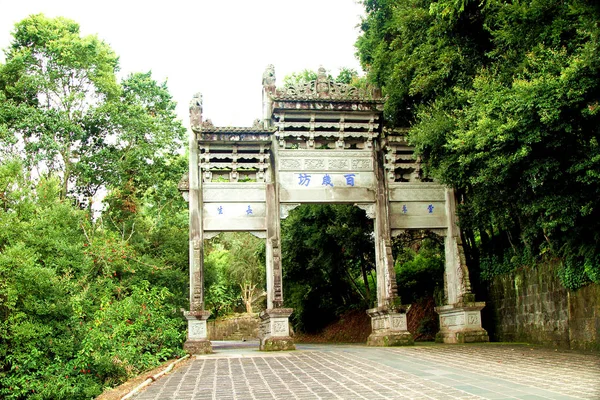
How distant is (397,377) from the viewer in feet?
22.8

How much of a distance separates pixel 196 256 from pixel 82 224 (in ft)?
15.1

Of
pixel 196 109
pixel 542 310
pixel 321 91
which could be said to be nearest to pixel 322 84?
pixel 321 91

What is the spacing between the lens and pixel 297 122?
13.9m

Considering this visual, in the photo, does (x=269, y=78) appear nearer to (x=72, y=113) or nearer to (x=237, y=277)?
(x=72, y=113)

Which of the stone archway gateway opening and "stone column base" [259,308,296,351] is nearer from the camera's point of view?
"stone column base" [259,308,296,351]

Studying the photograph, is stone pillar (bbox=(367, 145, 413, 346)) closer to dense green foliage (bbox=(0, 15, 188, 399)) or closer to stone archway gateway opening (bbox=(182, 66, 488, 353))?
stone archway gateway opening (bbox=(182, 66, 488, 353))

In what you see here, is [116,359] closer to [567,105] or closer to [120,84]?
[567,105]

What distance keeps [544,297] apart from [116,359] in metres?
8.05

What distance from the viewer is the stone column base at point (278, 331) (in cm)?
1265

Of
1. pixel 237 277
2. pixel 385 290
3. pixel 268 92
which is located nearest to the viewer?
pixel 385 290

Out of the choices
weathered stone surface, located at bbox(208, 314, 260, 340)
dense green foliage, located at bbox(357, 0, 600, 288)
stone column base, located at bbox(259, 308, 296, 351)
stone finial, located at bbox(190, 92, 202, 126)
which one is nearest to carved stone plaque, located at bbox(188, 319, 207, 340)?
stone column base, located at bbox(259, 308, 296, 351)

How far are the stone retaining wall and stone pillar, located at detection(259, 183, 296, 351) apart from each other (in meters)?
4.78

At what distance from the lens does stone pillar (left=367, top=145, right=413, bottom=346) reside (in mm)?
13117

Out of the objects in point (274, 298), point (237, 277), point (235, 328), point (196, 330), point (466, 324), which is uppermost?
point (237, 277)
